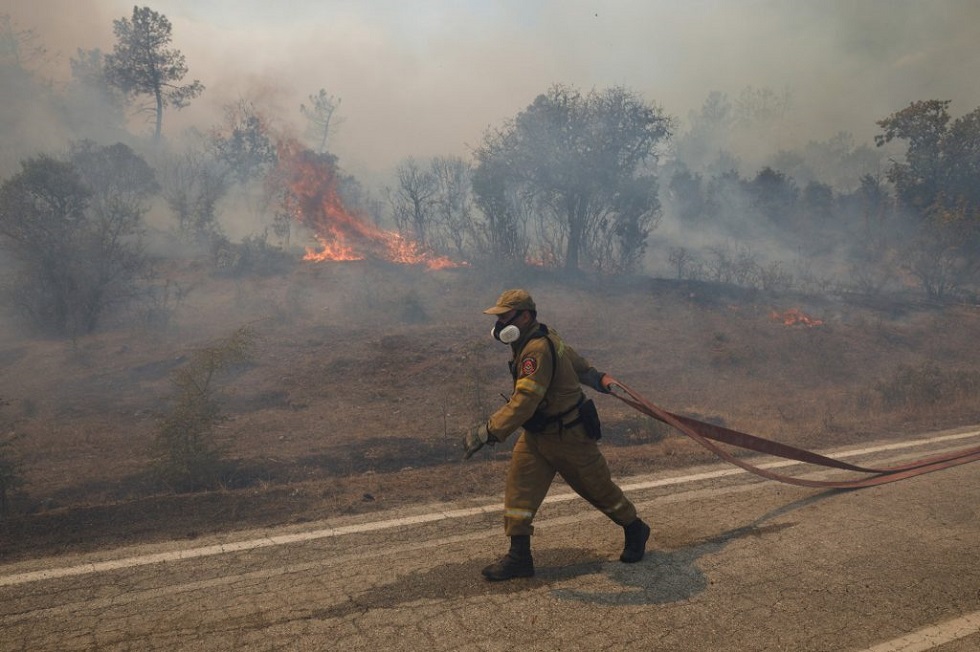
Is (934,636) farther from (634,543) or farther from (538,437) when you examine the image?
(538,437)

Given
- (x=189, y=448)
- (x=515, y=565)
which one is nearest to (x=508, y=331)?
(x=515, y=565)

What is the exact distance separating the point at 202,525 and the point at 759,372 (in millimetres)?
12961

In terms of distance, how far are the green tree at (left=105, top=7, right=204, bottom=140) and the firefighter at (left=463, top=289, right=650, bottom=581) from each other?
123ft

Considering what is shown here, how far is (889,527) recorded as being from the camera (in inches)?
Result: 205

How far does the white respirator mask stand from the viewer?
176 inches

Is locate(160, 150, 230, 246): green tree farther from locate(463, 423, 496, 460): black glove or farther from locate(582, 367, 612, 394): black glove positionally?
locate(463, 423, 496, 460): black glove

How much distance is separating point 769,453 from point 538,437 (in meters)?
2.18

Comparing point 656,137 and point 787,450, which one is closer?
point 787,450

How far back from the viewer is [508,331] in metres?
4.46

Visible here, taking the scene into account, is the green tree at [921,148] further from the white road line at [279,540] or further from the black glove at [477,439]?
the black glove at [477,439]

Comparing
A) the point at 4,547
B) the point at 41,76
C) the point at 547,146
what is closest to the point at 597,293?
the point at 547,146

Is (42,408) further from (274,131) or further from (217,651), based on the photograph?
(274,131)

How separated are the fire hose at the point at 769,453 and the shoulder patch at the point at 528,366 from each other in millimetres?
738

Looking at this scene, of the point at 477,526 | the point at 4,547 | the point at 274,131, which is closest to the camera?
the point at 4,547
